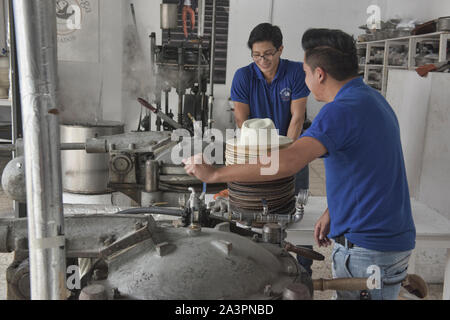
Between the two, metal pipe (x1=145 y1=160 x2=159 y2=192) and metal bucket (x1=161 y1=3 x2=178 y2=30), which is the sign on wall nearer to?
metal bucket (x1=161 y1=3 x2=178 y2=30)

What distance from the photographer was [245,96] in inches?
123

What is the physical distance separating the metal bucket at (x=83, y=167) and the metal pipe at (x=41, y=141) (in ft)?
11.7

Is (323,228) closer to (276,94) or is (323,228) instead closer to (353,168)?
(353,168)

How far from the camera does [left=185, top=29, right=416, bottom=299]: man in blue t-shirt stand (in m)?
1.52

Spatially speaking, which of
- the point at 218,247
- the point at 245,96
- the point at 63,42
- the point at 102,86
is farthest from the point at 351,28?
the point at 218,247

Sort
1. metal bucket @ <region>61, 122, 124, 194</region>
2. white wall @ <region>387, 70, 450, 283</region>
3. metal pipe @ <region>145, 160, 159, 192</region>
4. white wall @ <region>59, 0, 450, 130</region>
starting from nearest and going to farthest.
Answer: metal pipe @ <region>145, 160, 159, 192</region>
white wall @ <region>387, 70, 450, 283</region>
metal bucket @ <region>61, 122, 124, 194</region>
white wall @ <region>59, 0, 450, 130</region>

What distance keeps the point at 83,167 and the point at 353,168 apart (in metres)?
3.37

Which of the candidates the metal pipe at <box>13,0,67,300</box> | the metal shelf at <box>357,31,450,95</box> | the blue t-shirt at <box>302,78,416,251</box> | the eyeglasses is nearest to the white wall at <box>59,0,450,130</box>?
the metal shelf at <box>357,31,450,95</box>

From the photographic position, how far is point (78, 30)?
5.67 m

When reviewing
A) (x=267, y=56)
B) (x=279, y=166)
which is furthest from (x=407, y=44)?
(x=279, y=166)

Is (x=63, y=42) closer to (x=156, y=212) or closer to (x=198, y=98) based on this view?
(x=198, y=98)

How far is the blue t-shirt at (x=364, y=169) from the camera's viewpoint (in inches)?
59.9

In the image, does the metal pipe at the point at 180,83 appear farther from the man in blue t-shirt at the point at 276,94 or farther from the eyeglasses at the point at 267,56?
the eyeglasses at the point at 267,56
